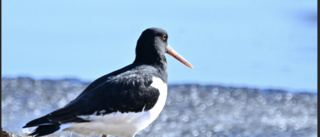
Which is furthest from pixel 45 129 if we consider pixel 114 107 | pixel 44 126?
pixel 114 107

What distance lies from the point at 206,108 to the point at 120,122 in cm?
440

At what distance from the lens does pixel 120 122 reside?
23.1 ft

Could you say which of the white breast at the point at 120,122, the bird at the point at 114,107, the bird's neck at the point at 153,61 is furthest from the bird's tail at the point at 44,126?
the bird's neck at the point at 153,61

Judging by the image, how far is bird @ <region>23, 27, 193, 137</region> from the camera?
22.3 ft

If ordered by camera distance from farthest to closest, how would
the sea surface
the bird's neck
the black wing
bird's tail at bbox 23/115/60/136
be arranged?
the sea surface → the bird's neck → the black wing → bird's tail at bbox 23/115/60/136

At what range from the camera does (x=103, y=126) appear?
7031 mm

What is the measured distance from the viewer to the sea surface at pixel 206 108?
34.8ft

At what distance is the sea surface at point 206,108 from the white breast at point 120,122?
293cm

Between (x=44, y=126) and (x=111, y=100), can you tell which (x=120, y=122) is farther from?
(x=44, y=126)

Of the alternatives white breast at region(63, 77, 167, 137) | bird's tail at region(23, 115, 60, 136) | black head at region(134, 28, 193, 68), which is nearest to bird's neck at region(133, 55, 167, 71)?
black head at region(134, 28, 193, 68)

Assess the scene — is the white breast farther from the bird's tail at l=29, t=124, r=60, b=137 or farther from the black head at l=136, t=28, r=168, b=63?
the black head at l=136, t=28, r=168, b=63

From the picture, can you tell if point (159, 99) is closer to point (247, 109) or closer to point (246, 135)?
point (246, 135)

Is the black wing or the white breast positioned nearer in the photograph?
the black wing

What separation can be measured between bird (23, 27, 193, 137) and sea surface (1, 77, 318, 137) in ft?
9.69
